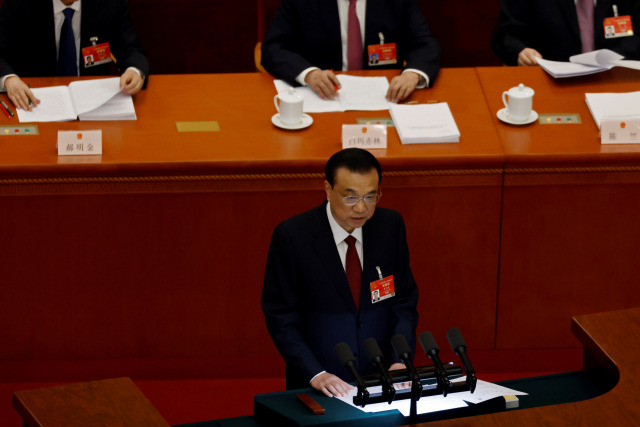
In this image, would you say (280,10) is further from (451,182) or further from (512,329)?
(512,329)

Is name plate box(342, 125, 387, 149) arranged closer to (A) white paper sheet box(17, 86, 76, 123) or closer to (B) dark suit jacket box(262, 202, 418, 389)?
(B) dark suit jacket box(262, 202, 418, 389)

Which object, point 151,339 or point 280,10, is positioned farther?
point 280,10

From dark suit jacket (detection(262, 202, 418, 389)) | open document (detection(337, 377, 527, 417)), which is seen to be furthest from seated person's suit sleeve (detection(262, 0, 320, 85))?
open document (detection(337, 377, 527, 417))

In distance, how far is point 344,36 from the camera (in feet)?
14.4

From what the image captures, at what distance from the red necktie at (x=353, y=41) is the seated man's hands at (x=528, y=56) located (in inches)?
26.8

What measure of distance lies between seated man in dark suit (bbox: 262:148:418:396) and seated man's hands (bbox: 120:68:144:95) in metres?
1.46

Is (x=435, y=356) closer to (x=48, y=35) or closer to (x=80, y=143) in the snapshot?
(x=80, y=143)

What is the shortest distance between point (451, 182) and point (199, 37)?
2.02 meters

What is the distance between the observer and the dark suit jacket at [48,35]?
165 inches

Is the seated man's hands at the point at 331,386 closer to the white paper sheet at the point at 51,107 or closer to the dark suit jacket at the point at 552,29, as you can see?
the white paper sheet at the point at 51,107

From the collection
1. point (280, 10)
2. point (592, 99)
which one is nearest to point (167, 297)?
point (280, 10)

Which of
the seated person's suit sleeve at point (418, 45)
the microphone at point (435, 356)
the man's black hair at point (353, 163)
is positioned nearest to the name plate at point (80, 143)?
the man's black hair at point (353, 163)

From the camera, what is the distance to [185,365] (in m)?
3.76

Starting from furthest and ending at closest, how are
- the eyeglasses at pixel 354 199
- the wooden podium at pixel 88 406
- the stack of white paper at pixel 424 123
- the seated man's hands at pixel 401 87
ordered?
1. the seated man's hands at pixel 401 87
2. the stack of white paper at pixel 424 123
3. the eyeglasses at pixel 354 199
4. the wooden podium at pixel 88 406
